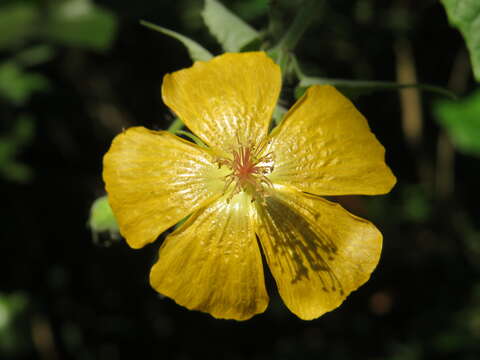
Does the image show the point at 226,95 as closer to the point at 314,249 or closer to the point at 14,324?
the point at 314,249

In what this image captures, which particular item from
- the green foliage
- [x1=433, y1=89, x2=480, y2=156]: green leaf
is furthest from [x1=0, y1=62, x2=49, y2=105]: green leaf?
[x1=433, y1=89, x2=480, y2=156]: green leaf

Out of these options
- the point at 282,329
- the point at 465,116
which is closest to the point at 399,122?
the point at 465,116

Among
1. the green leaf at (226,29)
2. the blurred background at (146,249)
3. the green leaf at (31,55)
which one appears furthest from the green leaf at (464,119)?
the green leaf at (31,55)

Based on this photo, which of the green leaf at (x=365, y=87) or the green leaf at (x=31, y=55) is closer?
the green leaf at (x=365, y=87)

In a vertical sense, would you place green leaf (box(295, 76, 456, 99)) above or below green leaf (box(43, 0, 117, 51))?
above

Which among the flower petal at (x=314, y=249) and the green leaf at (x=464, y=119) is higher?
the flower petal at (x=314, y=249)

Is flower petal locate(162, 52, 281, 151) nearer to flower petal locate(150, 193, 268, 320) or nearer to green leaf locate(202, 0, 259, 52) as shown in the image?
green leaf locate(202, 0, 259, 52)

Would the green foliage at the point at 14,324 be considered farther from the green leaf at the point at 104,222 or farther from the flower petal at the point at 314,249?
the flower petal at the point at 314,249
